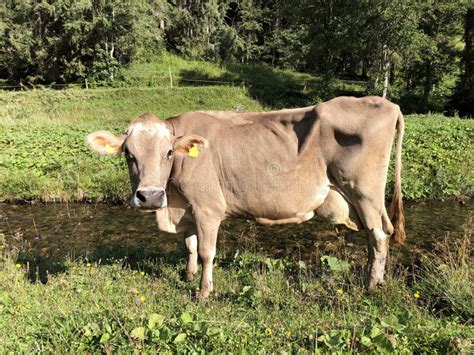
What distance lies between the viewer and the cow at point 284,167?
16.7 feet

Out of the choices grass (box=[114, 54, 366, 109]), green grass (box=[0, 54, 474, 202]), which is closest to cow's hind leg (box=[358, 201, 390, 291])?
green grass (box=[0, 54, 474, 202])

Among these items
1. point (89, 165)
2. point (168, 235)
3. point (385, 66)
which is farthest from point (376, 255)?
point (385, 66)

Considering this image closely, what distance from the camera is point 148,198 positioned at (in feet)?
13.9

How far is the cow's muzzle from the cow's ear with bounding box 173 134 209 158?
792 millimetres

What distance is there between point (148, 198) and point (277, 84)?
31294 mm

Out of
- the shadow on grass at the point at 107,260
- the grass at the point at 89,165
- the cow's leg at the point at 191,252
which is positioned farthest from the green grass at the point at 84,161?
the cow's leg at the point at 191,252

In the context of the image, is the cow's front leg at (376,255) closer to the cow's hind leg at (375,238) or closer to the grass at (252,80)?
the cow's hind leg at (375,238)

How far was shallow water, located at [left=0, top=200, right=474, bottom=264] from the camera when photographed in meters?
7.82

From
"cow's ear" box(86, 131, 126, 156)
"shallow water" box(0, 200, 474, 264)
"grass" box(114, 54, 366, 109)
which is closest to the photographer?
"cow's ear" box(86, 131, 126, 156)

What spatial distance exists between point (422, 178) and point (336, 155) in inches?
318

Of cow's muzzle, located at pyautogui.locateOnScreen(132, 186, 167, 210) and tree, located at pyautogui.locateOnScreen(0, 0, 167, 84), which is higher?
tree, located at pyautogui.locateOnScreen(0, 0, 167, 84)

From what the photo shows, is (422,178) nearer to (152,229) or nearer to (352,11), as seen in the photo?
(152,229)

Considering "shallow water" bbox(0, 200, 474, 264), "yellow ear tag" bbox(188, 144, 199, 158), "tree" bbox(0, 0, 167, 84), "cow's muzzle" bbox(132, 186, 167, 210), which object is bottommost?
"shallow water" bbox(0, 200, 474, 264)

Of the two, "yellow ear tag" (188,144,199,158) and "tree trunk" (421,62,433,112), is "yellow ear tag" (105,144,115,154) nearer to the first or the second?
"yellow ear tag" (188,144,199,158)
